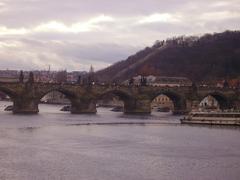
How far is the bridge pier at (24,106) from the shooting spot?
99250 mm

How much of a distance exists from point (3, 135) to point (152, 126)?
22.2m

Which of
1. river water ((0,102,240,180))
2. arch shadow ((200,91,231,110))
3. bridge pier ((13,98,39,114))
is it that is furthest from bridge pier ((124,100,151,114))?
river water ((0,102,240,180))

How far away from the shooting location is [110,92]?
10906 cm

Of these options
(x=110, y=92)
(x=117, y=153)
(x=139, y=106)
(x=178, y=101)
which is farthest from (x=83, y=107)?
(x=117, y=153)

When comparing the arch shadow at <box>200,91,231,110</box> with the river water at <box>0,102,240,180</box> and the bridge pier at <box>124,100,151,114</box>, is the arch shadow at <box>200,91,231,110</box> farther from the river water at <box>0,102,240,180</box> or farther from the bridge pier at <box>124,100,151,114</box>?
the river water at <box>0,102,240,180</box>

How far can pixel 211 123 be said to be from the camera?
3135 inches

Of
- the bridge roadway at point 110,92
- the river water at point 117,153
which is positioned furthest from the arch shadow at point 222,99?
the river water at point 117,153

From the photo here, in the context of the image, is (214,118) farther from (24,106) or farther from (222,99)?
(222,99)

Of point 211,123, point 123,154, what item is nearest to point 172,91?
point 211,123

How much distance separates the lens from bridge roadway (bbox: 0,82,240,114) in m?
99.5

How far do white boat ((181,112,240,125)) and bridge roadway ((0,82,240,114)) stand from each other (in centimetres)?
2669

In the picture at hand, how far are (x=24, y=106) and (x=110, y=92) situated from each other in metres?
16.2

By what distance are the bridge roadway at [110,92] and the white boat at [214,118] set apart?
87.6 feet

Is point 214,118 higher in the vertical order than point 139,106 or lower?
lower
